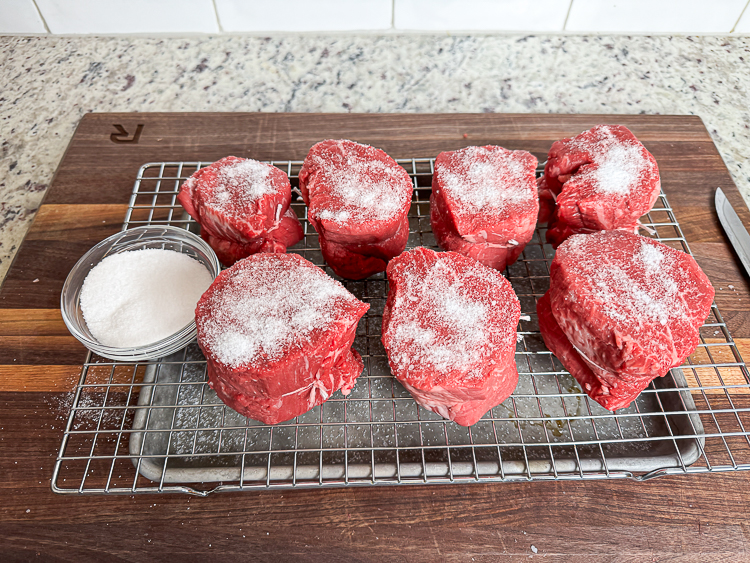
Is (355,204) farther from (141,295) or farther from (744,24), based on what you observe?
(744,24)

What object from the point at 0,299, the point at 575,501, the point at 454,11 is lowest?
the point at 575,501

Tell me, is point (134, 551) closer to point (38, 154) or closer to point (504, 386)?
point (504, 386)

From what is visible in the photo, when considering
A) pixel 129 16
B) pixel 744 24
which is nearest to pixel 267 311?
pixel 129 16

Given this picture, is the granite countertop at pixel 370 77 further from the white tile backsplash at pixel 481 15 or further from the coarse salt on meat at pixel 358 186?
the coarse salt on meat at pixel 358 186

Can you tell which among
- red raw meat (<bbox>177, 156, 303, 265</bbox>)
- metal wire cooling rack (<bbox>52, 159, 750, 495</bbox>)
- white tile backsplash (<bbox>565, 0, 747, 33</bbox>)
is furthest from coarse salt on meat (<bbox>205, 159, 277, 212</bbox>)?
white tile backsplash (<bbox>565, 0, 747, 33</bbox>)

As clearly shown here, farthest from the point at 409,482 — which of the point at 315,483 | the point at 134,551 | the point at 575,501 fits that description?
the point at 134,551
